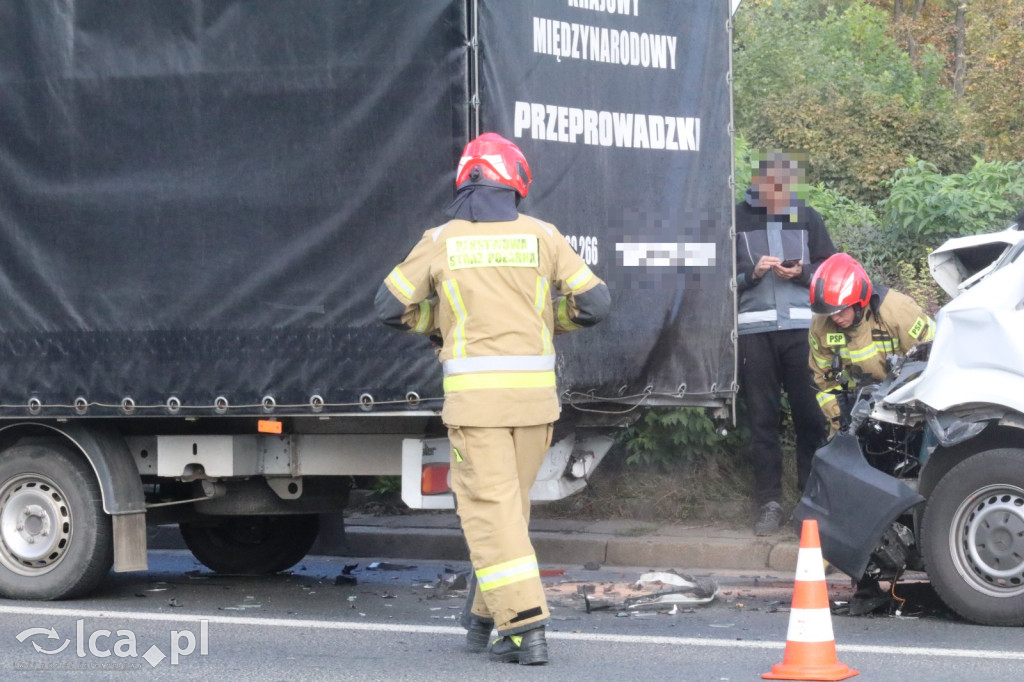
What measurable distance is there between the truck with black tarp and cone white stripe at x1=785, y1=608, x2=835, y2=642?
174 centimetres

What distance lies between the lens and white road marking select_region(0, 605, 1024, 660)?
5.73 m

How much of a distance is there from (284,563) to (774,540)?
279 centimetres

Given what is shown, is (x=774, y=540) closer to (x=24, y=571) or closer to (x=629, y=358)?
(x=629, y=358)

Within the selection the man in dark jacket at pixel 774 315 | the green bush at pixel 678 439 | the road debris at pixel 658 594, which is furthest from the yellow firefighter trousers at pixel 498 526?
the green bush at pixel 678 439

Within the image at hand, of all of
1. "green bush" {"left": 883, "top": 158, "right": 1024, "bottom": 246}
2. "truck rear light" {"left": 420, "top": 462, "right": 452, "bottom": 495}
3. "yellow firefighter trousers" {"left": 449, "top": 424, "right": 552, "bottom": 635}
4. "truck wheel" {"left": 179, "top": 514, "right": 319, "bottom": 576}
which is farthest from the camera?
"green bush" {"left": 883, "top": 158, "right": 1024, "bottom": 246}

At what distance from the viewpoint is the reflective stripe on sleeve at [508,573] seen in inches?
213

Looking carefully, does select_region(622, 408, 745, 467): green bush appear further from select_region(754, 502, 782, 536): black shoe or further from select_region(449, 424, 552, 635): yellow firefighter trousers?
select_region(449, 424, 552, 635): yellow firefighter trousers

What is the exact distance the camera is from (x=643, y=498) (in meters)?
9.24

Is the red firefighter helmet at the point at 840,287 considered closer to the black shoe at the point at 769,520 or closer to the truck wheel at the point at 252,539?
the black shoe at the point at 769,520

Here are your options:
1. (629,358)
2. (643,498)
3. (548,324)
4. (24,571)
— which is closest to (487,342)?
(548,324)

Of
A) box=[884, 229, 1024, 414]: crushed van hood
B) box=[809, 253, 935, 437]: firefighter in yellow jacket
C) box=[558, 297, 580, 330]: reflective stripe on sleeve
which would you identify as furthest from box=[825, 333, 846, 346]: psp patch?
box=[558, 297, 580, 330]: reflective stripe on sleeve

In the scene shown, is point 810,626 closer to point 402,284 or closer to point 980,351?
point 980,351

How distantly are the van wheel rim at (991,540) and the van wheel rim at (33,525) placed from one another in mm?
4222

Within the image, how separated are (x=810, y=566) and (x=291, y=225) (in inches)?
109
